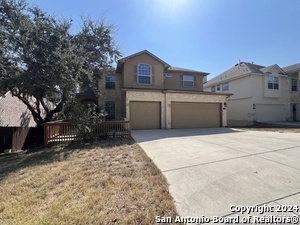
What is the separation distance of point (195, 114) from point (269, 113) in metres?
12.3

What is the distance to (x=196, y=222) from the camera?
2.78 m

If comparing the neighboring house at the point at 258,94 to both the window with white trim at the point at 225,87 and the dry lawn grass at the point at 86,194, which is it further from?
the dry lawn grass at the point at 86,194

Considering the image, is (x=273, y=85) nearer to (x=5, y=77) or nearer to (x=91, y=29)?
(x=91, y=29)

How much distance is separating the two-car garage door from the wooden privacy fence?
A: 3.40 meters

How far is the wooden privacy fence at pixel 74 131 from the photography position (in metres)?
10.0

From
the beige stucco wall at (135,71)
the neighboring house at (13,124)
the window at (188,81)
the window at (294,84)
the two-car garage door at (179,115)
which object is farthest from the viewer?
the window at (294,84)

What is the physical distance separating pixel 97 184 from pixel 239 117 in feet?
75.8

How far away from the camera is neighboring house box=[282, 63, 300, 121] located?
23.2 m

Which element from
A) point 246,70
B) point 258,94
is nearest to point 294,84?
point 258,94

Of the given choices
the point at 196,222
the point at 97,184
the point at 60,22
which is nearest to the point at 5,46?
the point at 60,22

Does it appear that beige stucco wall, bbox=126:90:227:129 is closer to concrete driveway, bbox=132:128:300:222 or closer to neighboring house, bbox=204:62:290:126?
neighboring house, bbox=204:62:290:126

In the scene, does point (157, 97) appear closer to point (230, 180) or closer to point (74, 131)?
point (74, 131)

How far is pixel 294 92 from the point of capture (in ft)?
77.2

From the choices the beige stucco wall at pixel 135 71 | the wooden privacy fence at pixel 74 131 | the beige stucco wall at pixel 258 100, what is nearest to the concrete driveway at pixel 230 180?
the wooden privacy fence at pixel 74 131
